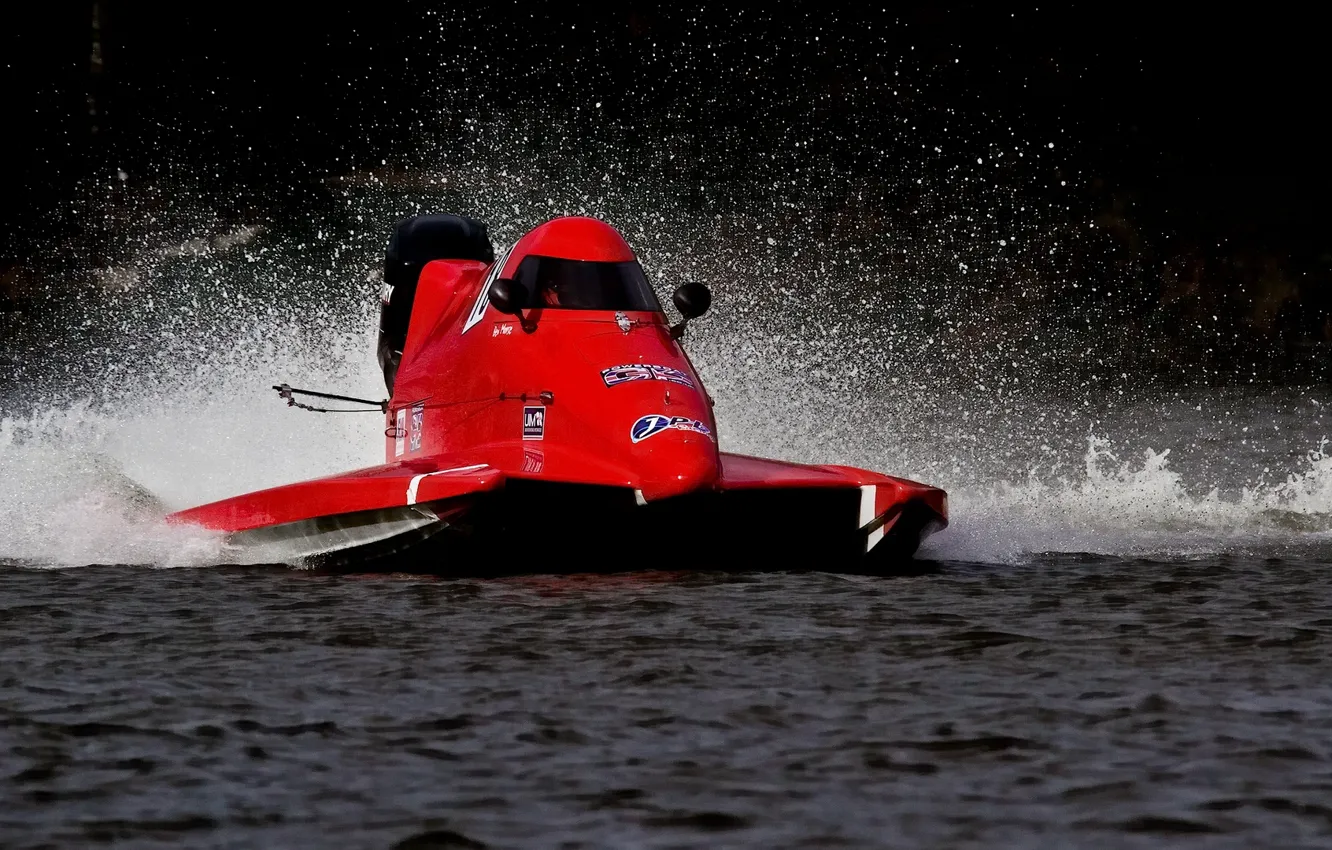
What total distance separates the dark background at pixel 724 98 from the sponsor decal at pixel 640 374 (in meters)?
27.8

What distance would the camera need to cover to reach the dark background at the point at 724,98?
1500 inches

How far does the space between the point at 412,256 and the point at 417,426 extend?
83.9 inches

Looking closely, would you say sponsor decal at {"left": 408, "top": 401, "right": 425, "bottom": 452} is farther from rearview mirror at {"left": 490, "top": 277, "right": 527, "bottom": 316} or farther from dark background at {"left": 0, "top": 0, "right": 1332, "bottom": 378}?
dark background at {"left": 0, "top": 0, "right": 1332, "bottom": 378}

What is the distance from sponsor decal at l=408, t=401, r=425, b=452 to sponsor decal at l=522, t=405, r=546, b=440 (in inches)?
50.2

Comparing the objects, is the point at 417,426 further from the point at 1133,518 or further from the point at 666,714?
the point at 666,714

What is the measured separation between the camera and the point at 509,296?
10250 mm

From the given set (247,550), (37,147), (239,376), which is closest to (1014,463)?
(239,376)

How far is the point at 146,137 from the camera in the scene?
134 ft

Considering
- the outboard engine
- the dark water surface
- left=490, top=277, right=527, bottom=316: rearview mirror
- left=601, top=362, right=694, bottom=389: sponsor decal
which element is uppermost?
the outboard engine

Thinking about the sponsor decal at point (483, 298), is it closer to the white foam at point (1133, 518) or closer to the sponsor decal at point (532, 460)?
the sponsor decal at point (532, 460)

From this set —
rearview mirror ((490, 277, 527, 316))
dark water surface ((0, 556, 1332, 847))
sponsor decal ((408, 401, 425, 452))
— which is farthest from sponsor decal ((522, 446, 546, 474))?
sponsor decal ((408, 401, 425, 452))

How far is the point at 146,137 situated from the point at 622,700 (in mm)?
36485

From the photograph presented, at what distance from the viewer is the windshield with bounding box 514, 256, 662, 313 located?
10.4m

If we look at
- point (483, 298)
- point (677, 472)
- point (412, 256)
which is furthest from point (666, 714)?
point (412, 256)
